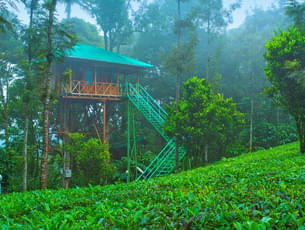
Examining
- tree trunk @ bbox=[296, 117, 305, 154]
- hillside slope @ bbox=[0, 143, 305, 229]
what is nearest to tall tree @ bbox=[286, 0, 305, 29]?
tree trunk @ bbox=[296, 117, 305, 154]

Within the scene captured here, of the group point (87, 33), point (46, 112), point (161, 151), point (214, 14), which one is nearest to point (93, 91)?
point (161, 151)

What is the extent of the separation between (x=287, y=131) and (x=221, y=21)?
30.8ft

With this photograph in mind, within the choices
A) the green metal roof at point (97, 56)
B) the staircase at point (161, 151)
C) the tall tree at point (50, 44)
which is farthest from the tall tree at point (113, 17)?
the tall tree at point (50, 44)

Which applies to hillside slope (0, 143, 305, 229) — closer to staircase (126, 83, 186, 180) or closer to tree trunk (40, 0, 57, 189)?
tree trunk (40, 0, 57, 189)

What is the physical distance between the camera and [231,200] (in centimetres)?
398

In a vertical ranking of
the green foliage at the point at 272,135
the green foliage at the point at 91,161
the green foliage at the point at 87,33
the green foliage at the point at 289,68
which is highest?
the green foliage at the point at 87,33

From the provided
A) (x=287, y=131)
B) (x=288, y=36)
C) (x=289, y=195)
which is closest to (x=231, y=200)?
(x=289, y=195)

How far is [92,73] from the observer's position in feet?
59.9

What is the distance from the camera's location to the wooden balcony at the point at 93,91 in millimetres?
15431

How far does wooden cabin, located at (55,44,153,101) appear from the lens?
15.6 meters

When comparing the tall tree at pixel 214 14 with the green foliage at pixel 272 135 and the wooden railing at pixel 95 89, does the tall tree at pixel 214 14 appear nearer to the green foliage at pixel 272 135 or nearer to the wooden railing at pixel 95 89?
the green foliage at pixel 272 135

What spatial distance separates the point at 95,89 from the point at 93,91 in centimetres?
35

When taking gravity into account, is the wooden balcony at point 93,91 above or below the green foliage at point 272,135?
above

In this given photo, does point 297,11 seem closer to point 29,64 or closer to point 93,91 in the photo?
point 29,64
